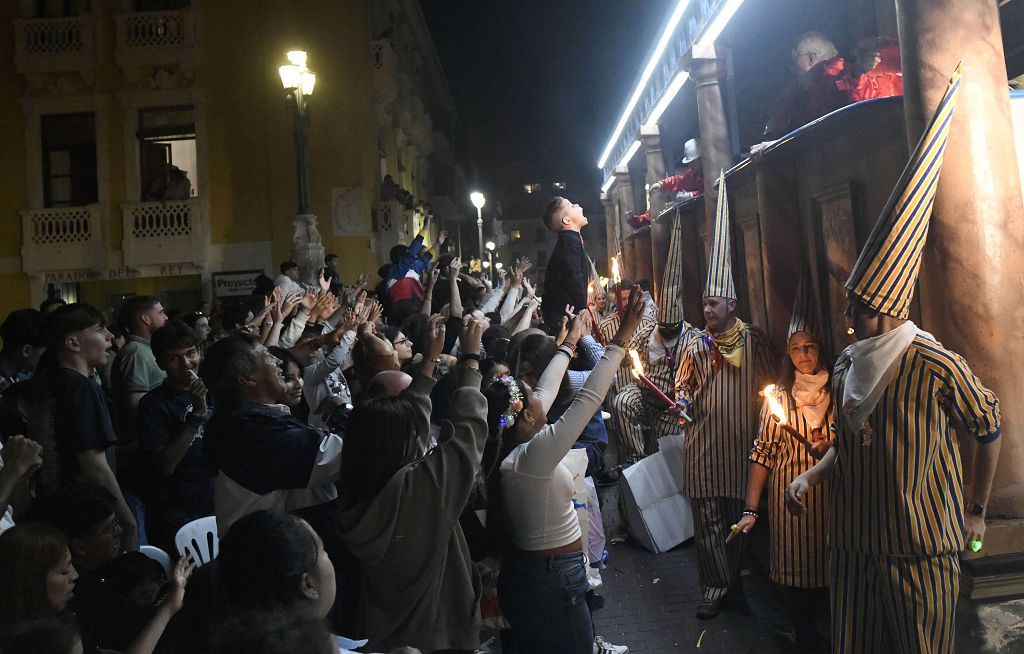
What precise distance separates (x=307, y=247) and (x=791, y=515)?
1032 cm

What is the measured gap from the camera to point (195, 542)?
409cm

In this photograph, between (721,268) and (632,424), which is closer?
(721,268)

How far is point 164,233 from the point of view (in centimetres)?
2017

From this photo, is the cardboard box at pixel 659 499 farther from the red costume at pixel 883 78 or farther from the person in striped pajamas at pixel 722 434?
the red costume at pixel 883 78

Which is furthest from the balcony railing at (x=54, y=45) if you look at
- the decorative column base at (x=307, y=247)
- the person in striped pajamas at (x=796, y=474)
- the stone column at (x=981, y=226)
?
the stone column at (x=981, y=226)

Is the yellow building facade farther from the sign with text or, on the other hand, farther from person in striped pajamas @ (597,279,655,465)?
person in striped pajamas @ (597,279,655,465)

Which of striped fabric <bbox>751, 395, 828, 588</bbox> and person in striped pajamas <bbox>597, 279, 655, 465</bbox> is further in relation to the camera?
person in striped pajamas <bbox>597, 279, 655, 465</bbox>

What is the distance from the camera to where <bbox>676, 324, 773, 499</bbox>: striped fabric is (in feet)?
18.6

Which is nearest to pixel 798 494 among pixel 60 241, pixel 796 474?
pixel 796 474

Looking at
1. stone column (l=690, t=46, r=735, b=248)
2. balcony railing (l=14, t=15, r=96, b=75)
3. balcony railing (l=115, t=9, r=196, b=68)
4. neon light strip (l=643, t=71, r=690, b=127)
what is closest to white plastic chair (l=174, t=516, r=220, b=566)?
stone column (l=690, t=46, r=735, b=248)

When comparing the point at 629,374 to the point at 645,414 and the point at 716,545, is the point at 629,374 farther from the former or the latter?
the point at 716,545

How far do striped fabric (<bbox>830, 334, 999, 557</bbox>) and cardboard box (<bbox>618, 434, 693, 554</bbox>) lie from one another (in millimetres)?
3315

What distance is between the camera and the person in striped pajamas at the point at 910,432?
11.5 feet

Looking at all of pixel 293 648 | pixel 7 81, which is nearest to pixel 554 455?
Result: pixel 293 648
